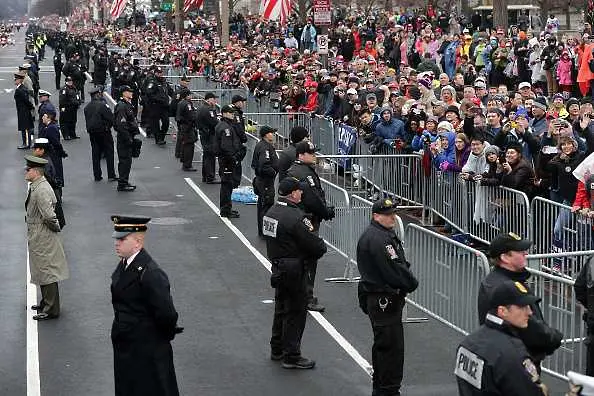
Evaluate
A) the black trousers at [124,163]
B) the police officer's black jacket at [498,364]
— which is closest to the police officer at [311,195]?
the police officer's black jacket at [498,364]

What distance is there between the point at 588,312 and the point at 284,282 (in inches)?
111

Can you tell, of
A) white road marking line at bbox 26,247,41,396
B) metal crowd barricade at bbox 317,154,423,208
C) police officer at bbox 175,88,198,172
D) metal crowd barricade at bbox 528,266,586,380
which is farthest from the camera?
police officer at bbox 175,88,198,172

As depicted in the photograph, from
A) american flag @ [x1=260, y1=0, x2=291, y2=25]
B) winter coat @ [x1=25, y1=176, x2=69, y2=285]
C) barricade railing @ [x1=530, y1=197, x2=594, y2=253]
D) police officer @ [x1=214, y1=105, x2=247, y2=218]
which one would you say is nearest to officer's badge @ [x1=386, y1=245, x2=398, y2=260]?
barricade railing @ [x1=530, y1=197, x2=594, y2=253]

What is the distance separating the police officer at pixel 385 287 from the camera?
10.3 metres

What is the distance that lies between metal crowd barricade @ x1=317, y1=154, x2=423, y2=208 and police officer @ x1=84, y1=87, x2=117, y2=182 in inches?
176

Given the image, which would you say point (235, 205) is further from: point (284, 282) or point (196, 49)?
point (196, 49)

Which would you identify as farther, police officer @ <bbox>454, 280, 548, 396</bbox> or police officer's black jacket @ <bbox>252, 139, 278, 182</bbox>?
police officer's black jacket @ <bbox>252, 139, 278, 182</bbox>

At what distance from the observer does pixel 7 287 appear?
15.1 meters

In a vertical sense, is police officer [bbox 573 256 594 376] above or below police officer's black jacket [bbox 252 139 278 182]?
below

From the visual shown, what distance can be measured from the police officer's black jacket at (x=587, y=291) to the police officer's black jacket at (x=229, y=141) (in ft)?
33.9

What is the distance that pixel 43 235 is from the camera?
13586 mm

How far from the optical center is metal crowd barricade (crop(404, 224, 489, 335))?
38.5ft

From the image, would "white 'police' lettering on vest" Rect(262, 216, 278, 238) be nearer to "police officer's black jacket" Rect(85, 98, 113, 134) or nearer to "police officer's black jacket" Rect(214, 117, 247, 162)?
"police officer's black jacket" Rect(214, 117, 247, 162)

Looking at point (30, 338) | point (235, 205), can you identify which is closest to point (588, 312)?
point (30, 338)
